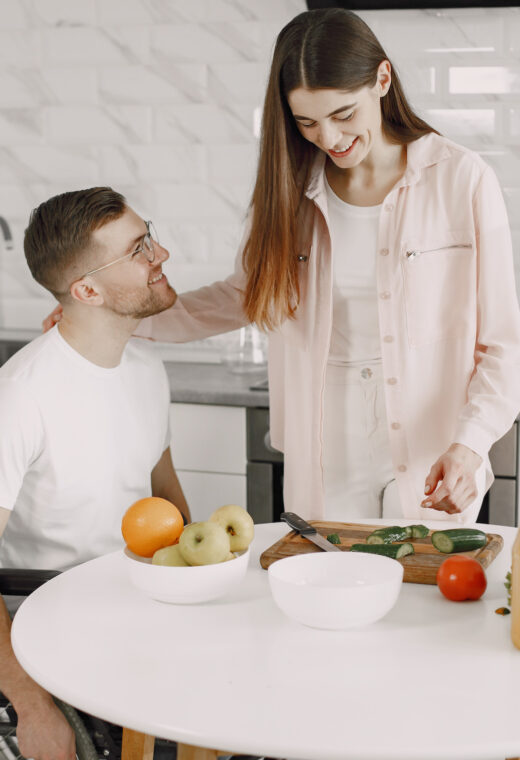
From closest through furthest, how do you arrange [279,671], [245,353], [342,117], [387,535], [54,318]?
[279,671]
[387,535]
[342,117]
[54,318]
[245,353]

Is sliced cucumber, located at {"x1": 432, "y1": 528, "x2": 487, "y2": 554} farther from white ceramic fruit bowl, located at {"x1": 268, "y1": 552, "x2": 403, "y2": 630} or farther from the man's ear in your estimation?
the man's ear

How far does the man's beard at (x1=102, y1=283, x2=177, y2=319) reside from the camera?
6.80 ft

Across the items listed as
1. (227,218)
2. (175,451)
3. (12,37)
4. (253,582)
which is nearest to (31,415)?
(253,582)

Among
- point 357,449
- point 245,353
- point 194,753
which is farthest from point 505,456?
point 194,753

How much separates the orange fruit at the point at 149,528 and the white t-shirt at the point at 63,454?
1.26 ft

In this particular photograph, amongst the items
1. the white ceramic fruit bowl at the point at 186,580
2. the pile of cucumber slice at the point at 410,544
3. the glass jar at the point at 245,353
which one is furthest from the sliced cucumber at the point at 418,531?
the glass jar at the point at 245,353

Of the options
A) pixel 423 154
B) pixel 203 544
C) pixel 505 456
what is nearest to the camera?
pixel 203 544

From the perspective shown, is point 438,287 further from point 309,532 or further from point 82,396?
point 82,396

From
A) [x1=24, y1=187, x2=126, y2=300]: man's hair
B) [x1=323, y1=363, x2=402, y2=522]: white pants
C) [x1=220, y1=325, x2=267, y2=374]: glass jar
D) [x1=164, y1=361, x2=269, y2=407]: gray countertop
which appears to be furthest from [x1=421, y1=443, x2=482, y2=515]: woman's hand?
[x1=220, y1=325, x2=267, y2=374]: glass jar

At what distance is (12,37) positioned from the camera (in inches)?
136

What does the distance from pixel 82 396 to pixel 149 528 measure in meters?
0.59

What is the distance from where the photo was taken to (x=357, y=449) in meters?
2.17

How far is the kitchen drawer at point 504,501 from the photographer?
2654 mm

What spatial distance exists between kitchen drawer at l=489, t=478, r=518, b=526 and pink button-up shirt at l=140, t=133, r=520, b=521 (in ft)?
1.58
